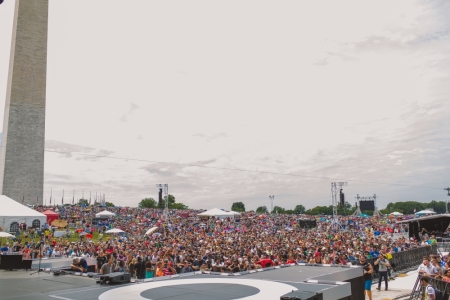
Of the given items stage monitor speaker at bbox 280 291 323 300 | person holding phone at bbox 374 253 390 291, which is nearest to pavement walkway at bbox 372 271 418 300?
person holding phone at bbox 374 253 390 291

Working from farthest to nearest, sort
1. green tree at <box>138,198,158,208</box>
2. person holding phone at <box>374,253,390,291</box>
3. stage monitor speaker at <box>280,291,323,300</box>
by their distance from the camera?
green tree at <box>138,198,158,208</box>
person holding phone at <box>374,253,390,291</box>
stage monitor speaker at <box>280,291,323,300</box>

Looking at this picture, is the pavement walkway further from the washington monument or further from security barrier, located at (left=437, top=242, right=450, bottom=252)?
the washington monument

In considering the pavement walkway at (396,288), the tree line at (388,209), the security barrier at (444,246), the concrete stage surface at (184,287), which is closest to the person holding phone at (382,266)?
the pavement walkway at (396,288)

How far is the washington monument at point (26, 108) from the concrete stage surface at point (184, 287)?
39102 millimetres

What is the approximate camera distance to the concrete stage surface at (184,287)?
813 centimetres

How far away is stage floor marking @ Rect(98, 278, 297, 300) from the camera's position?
314 inches

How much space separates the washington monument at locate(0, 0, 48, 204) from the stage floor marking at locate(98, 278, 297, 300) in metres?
42.1

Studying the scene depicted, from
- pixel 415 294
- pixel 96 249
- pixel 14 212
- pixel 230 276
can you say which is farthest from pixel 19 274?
pixel 415 294

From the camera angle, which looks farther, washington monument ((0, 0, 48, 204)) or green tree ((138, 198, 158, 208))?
green tree ((138, 198, 158, 208))

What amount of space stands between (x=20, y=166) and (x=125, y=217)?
14.3 m

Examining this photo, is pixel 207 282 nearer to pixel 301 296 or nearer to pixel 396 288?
pixel 301 296

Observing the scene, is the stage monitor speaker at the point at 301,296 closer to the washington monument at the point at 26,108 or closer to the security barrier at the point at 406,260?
the security barrier at the point at 406,260

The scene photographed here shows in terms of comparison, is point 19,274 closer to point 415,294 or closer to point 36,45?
point 415,294

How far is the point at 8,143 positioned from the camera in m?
46.1
